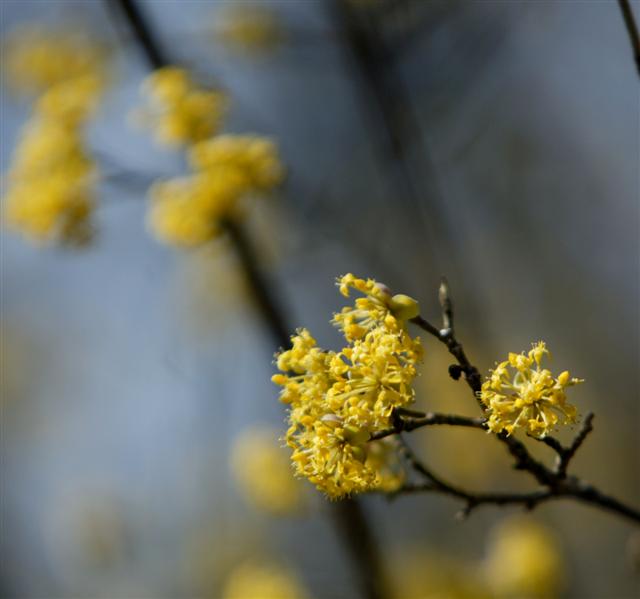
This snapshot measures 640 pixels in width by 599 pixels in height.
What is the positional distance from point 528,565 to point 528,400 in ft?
9.45

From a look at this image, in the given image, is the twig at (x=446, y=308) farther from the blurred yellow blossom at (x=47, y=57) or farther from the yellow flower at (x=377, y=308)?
the blurred yellow blossom at (x=47, y=57)

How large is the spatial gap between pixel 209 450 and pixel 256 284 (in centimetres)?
462

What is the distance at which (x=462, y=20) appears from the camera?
5.19 meters

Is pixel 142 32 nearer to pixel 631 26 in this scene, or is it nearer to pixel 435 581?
pixel 631 26

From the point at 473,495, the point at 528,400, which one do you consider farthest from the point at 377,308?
the point at 473,495

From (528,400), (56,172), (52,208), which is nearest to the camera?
(528,400)

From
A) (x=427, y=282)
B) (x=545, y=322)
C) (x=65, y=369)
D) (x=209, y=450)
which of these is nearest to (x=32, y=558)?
(x=65, y=369)

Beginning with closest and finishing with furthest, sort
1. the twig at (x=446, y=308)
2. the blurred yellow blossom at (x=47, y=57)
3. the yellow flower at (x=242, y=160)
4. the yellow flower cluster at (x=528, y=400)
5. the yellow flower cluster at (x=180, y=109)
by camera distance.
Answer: the yellow flower cluster at (x=528, y=400) < the twig at (x=446, y=308) < the yellow flower at (x=242, y=160) < the yellow flower cluster at (x=180, y=109) < the blurred yellow blossom at (x=47, y=57)

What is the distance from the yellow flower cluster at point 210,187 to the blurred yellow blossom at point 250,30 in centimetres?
170

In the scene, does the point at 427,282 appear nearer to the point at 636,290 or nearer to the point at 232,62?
the point at 232,62

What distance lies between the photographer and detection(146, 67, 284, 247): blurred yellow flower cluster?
3.62 meters

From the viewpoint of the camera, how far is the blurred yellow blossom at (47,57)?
516 centimetres

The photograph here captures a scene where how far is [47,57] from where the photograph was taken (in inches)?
208

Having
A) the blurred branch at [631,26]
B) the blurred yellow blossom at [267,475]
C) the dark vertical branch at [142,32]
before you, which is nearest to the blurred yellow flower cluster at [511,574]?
the blurred yellow blossom at [267,475]
